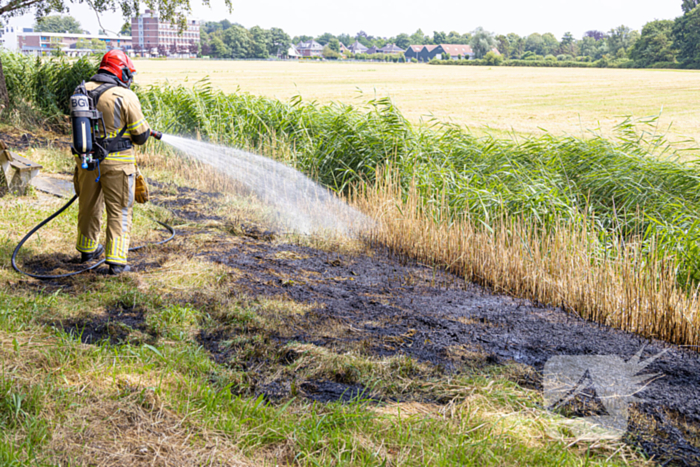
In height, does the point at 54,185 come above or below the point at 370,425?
above

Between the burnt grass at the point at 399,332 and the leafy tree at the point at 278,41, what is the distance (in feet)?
518

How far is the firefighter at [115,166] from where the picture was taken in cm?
454

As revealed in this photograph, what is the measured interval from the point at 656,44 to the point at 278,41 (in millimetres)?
107063

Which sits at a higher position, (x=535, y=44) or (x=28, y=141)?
(x=535, y=44)

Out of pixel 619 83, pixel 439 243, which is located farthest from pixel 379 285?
pixel 619 83

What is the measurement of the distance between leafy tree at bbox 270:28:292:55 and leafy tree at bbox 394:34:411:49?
2018 inches

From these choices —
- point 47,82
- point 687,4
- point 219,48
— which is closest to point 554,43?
point 687,4

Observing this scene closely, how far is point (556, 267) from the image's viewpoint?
512 cm

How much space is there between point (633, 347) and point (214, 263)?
12.1ft

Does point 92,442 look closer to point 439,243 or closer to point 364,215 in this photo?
point 439,243

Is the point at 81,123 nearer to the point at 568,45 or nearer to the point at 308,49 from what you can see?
the point at 568,45

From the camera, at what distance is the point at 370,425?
2637mm

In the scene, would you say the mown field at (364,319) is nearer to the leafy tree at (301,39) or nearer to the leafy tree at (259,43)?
the leafy tree at (259,43)

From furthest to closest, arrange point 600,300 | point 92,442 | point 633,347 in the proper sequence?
1. point 600,300
2. point 633,347
3. point 92,442
